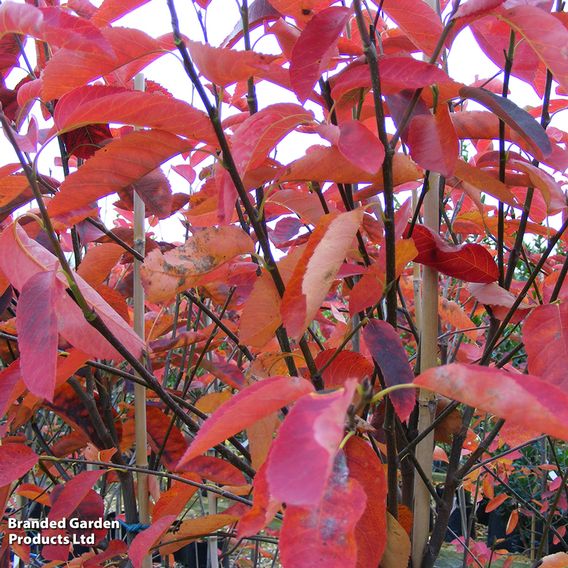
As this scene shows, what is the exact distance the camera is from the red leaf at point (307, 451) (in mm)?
307

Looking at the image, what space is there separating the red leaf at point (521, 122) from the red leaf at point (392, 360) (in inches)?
10.5

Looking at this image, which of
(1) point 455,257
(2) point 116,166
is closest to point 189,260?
(2) point 116,166

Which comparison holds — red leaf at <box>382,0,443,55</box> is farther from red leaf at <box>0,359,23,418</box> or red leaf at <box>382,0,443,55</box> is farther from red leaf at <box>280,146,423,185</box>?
red leaf at <box>0,359,23,418</box>

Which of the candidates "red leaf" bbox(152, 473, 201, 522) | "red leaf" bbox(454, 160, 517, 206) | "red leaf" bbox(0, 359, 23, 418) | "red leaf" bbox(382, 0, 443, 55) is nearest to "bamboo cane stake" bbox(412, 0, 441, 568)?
"red leaf" bbox(454, 160, 517, 206)

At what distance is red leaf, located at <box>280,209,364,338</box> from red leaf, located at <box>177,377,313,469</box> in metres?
0.09

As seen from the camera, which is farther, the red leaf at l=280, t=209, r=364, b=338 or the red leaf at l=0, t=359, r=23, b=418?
the red leaf at l=0, t=359, r=23, b=418

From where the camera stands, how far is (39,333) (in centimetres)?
57

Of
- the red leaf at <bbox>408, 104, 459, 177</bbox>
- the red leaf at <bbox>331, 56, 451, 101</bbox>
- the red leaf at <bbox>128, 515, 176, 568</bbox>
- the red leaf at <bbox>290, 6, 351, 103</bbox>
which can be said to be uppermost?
the red leaf at <bbox>290, 6, 351, 103</bbox>

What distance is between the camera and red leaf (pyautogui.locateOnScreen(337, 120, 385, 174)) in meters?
0.54

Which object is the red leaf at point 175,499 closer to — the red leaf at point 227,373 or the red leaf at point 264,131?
the red leaf at point 227,373

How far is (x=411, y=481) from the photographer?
3.16 feet

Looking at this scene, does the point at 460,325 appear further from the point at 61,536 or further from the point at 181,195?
the point at 61,536

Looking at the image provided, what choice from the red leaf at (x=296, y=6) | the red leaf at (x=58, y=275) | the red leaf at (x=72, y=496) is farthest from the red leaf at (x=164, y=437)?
the red leaf at (x=296, y=6)

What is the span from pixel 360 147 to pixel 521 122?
0.62 feet
